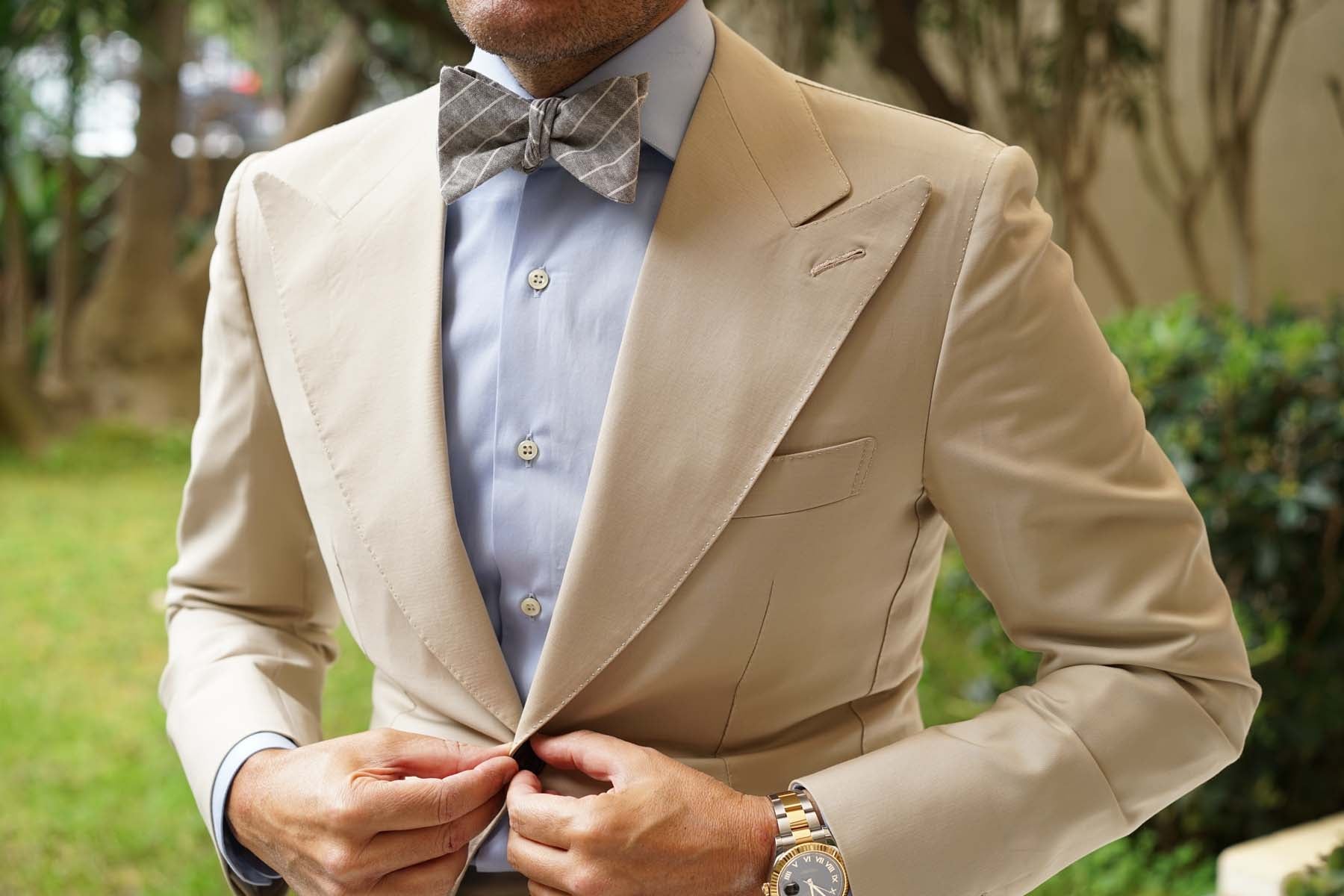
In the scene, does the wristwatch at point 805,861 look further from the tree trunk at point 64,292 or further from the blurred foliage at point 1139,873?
the tree trunk at point 64,292

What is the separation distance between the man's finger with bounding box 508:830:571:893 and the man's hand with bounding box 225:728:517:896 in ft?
0.19

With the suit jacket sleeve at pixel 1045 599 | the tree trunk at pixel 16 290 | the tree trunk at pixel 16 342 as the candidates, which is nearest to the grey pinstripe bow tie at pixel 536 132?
the suit jacket sleeve at pixel 1045 599

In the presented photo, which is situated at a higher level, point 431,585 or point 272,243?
point 272,243

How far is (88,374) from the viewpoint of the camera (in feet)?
28.3

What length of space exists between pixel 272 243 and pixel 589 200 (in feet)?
1.09

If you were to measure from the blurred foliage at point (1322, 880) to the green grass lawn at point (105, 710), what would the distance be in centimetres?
73

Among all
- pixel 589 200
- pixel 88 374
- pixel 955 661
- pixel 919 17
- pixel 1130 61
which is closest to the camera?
pixel 589 200

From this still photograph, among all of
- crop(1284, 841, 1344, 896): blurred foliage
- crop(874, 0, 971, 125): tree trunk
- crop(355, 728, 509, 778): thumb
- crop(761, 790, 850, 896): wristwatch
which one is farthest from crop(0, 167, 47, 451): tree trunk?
crop(761, 790, 850, 896): wristwatch

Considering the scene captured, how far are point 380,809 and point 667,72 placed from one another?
2.27 ft

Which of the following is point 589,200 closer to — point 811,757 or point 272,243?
point 272,243

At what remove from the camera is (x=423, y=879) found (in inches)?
44.5

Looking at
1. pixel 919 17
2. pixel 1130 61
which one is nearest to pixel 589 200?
pixel 1130 61

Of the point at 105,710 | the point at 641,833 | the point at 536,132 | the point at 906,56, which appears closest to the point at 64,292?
the point at 105,710

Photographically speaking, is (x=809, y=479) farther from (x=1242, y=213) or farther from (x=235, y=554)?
(x=1242, y=213)
